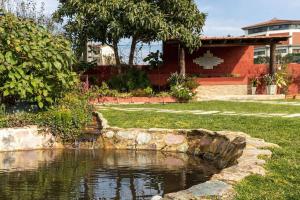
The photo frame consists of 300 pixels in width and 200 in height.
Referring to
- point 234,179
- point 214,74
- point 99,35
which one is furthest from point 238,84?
point 234,179

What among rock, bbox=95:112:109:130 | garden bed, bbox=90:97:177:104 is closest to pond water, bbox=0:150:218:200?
rock, bbox=95:112:109:130

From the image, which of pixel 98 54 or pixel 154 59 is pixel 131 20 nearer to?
pixel 154 59

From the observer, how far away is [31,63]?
1000 cm

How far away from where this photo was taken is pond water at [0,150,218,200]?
236 inches

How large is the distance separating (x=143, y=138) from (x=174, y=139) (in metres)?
0.65

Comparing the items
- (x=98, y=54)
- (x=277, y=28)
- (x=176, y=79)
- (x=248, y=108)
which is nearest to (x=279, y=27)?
(x=277, y=28)

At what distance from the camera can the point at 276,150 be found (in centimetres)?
685

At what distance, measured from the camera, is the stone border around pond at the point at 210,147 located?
470cm

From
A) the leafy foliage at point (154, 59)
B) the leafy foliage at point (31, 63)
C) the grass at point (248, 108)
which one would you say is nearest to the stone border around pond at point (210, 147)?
the leafy foliage at point (31, 63)

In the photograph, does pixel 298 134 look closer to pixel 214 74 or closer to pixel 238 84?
pixel 238 84

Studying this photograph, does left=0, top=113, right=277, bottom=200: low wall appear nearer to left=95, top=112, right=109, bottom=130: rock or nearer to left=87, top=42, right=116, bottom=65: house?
left=95, top=112, right=109, bottom=130: rock

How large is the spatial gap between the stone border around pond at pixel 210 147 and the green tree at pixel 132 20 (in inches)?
286

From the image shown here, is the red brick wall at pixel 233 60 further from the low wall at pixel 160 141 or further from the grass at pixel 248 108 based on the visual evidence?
the low wall at pixel 160 141

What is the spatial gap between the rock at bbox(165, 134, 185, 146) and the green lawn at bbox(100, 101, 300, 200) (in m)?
0.66
